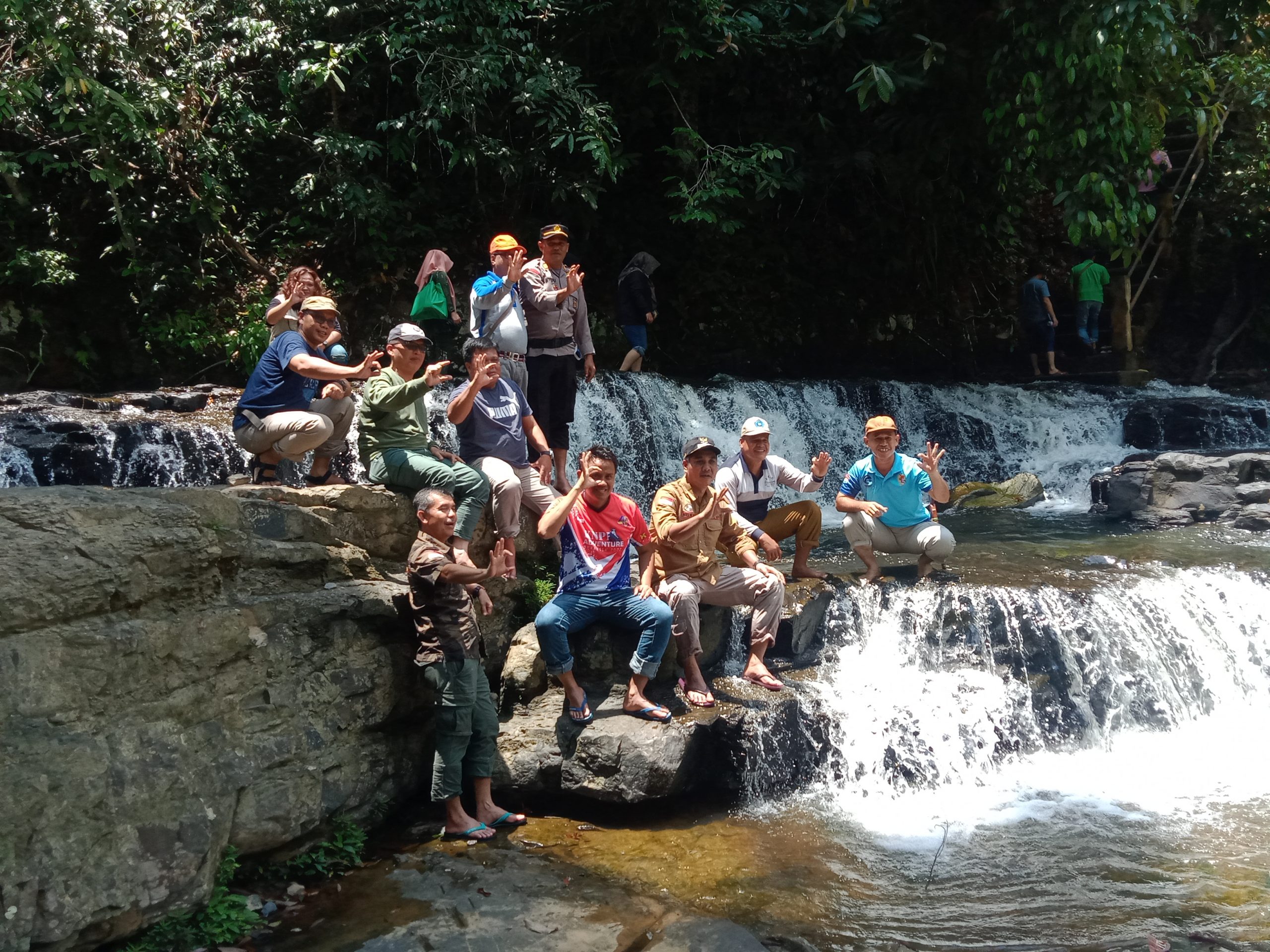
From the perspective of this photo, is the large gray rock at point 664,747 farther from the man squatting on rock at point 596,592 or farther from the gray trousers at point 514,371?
the gray trousers at point 514,371

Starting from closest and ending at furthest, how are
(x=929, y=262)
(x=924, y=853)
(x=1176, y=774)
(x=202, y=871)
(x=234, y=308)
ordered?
(x=202, y=871) < (x=924, y=853) < (x=1176, y=774) < (x=234, y=308) < (x=929, y=262)

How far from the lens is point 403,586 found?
5625 mm

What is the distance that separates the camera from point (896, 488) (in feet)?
23.8

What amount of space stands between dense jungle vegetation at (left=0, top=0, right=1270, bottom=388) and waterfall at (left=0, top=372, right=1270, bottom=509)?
80.4 inches

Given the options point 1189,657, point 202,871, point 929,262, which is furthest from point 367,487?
point 929,262

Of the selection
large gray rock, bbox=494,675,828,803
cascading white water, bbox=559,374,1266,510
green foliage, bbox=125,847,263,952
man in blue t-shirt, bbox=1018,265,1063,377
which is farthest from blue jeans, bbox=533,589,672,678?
man in blue t-shirt, bbox=1018,265,1063,377

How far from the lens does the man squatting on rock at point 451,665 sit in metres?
5.12

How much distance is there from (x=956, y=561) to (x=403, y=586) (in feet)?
14.4

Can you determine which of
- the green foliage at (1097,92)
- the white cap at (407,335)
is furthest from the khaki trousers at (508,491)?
the green foliage at (1097,92)

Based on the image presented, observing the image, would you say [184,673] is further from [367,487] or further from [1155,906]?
[1155,906]

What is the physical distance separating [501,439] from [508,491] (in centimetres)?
34

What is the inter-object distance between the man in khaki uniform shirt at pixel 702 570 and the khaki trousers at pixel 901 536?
120 centimetres

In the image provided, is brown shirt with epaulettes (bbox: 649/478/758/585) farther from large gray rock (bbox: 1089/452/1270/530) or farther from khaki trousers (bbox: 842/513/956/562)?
large gray rock (bbox: 1089/452/1270/530)

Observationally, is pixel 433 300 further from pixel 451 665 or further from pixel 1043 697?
pixel 1043 697
